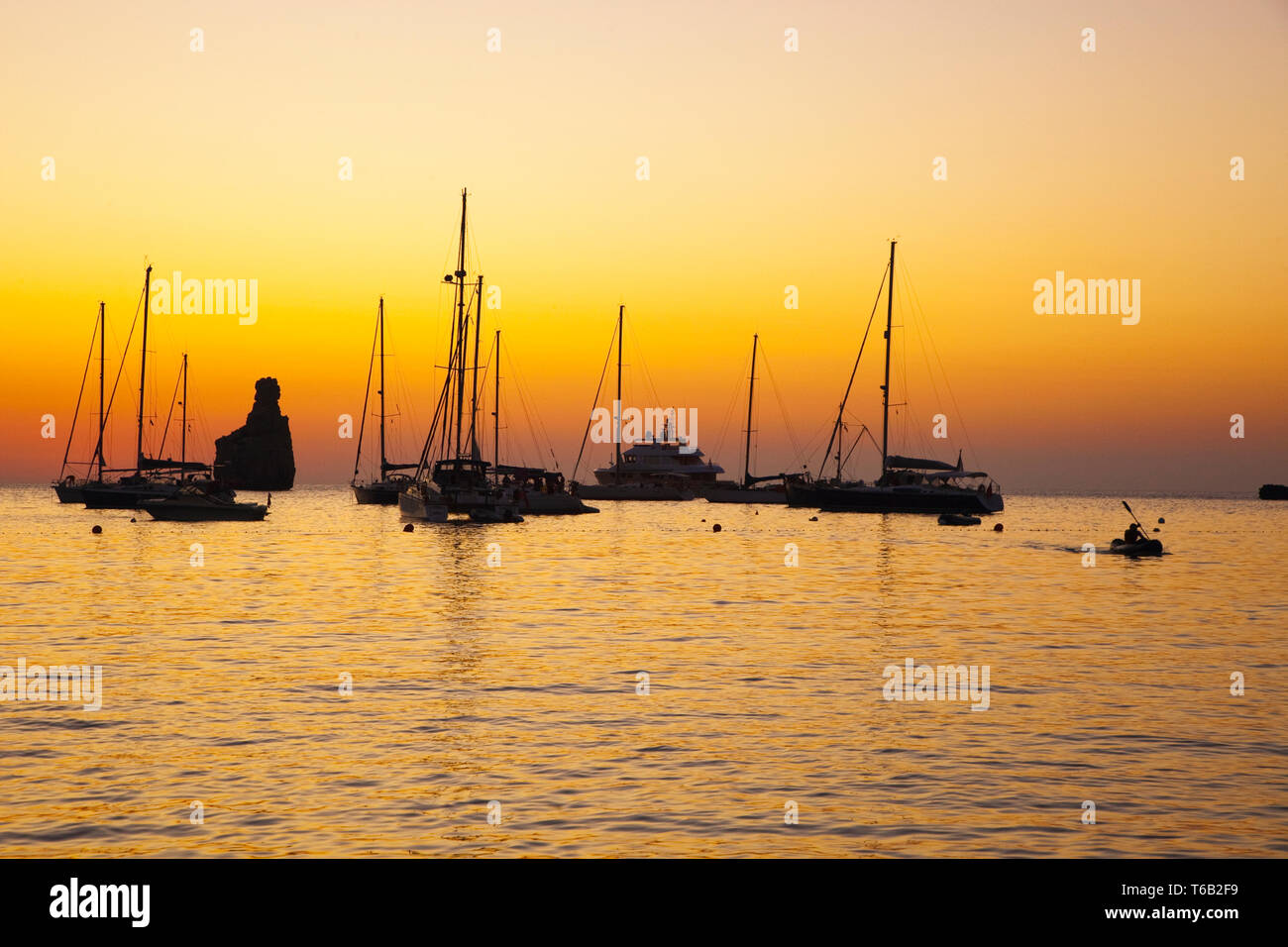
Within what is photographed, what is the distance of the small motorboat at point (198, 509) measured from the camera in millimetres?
81125

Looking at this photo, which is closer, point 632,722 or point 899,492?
point 632,722

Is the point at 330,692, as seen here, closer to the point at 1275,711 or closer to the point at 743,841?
the point at 743,841

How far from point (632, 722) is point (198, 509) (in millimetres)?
72253

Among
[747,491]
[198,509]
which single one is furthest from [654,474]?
[198,509]

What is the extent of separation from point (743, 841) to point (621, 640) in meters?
15.7

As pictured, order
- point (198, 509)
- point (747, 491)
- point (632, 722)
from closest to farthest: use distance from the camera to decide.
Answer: point (632, 722), point (198, 509), point (747, 491)

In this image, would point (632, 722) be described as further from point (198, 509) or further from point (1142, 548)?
point (198, 509)

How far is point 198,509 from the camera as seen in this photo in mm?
81500

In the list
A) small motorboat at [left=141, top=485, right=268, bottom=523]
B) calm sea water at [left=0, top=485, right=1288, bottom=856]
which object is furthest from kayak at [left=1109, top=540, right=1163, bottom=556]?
small motorboat at [left=141, top=485, right=268, bottom=523]

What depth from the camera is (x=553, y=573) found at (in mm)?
46188

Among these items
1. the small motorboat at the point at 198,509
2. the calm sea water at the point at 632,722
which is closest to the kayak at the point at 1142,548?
the calm sea water at the point at 632,722

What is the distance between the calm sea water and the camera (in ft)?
37.2

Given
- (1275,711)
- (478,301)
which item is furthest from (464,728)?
(478,301)

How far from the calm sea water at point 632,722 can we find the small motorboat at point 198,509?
4005 centimetres
